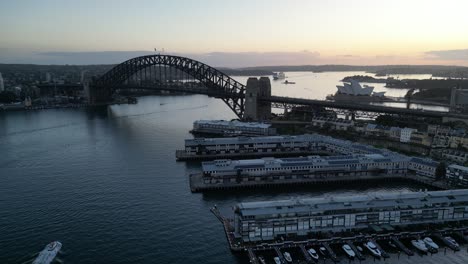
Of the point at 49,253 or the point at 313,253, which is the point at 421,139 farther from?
the point at 49,253

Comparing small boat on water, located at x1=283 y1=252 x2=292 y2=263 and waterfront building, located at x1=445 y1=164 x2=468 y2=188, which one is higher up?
waterfront building, located at x1=445 y1=164 x2=468 y2=188

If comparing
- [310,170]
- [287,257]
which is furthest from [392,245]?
[310,170]

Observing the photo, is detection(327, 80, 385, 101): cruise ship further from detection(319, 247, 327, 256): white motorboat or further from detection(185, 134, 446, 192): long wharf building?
detection(319, 247, 327, 256): white motorboat

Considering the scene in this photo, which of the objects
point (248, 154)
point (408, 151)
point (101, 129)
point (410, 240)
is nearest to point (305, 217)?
point (410, 240)

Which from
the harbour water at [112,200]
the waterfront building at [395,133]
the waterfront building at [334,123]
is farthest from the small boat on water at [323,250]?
the waterfront building at [334,123]

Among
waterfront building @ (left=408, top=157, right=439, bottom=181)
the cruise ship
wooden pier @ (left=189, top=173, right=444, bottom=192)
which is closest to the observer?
wooden pier @ (left=189, top=173, right=444, bottom=192)

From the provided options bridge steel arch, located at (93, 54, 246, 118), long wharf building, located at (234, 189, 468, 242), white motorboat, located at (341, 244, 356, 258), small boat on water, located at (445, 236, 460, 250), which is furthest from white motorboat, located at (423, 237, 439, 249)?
bridge steel arch, located at (93, 54, 246, 118)

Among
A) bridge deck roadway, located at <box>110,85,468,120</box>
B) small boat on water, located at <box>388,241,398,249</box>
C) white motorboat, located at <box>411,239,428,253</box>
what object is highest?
bridge deck roadway, located at <box>110,85,468,120</box>
